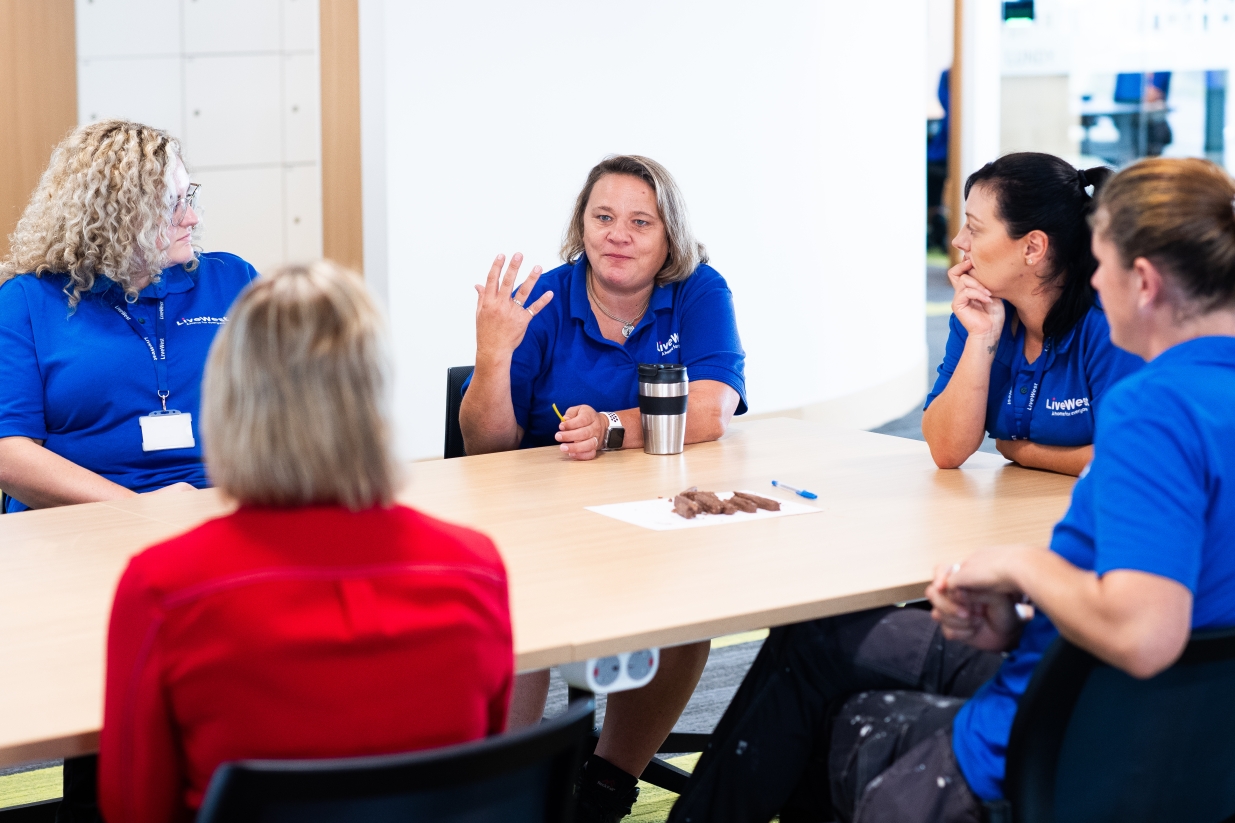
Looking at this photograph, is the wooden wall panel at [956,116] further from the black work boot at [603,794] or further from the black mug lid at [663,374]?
the black work boot at [603,794]

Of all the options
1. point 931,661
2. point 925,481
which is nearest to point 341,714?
point 931,661

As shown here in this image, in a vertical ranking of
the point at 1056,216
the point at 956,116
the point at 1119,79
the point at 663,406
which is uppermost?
the point at 1119,79

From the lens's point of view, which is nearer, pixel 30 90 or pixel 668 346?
pixel 668 346

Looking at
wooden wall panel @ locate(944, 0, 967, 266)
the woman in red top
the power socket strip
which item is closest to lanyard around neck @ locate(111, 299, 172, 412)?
the power socket strip

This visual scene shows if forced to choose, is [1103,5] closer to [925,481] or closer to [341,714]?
[925,481]

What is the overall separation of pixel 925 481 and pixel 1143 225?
102 cm

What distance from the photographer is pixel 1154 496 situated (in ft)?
4.42

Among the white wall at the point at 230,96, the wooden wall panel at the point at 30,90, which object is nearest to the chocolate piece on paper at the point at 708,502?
the white wall at the point at 230,96

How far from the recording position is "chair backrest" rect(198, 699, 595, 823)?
108 centimetres

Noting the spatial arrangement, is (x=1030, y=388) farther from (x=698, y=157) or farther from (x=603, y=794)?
(x=698, y=157)

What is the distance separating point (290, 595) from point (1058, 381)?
1.71m

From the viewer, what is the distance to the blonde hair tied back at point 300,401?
3.87 feet

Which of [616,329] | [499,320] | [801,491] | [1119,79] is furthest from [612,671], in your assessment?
[1119,79]

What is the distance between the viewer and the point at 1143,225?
4.79 ft
